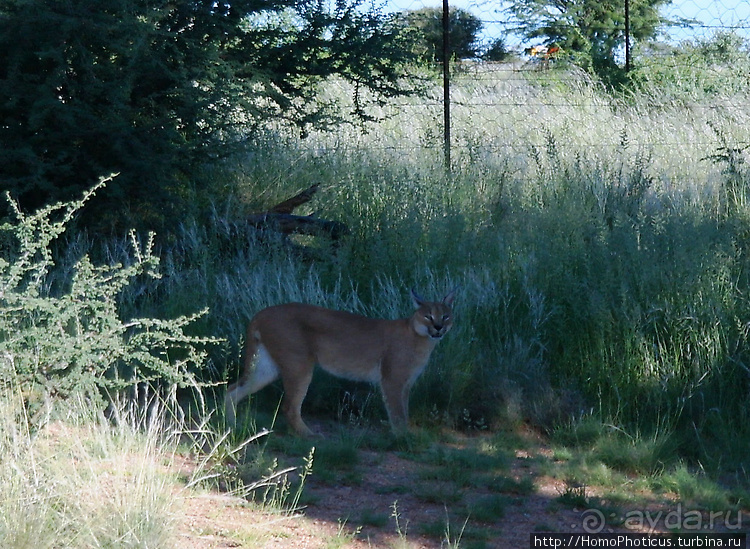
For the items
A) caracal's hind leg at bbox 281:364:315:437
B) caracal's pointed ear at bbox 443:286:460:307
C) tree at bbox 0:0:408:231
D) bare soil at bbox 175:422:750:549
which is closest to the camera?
bare soil at bbox 175:422:750:549

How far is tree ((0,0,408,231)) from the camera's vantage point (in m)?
8.20

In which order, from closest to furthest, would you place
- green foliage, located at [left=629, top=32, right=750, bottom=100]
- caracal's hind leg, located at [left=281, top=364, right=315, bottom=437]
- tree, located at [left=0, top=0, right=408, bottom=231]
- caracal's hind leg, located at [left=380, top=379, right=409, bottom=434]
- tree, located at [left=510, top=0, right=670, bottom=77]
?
1. caracal's hind leg, located at [left=281, top=364, right=315, bottom=437]
2. caracal's hind leg, located at [left=380, top=379, right=409, bottom=434]
3. tree, located at [left=0, top=0, right=408, bottom=231]
4. green foliage, located at [left=629, top=32, right=750, bottom=100]
5. tree, located at [left=510, top=0, right=670, bottom=77]

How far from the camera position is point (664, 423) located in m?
5.91

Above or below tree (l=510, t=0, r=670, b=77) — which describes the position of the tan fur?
below

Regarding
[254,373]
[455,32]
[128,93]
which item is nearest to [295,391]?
[254,373]

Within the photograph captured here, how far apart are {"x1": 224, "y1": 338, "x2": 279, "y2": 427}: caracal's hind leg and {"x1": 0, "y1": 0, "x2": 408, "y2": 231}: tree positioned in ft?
10.2

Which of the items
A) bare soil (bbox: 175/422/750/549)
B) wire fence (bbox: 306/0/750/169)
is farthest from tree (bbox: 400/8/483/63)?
bare soil (bbox: 175/422/750/549)

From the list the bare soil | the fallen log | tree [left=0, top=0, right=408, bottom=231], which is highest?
tree [left=0, top=0, right=408, bottom=231]

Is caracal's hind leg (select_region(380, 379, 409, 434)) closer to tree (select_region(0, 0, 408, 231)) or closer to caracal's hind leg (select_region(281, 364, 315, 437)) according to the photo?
caracal's hind leg (select_region(281, 364, 315, 437))

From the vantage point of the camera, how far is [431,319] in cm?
598

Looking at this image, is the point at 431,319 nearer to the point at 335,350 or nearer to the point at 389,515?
the point at 335,350

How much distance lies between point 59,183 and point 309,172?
2.92 m

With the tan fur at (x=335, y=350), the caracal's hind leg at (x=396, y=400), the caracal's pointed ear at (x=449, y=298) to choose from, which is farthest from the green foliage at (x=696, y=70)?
the caracal's hind leg at (x=396, y=400)

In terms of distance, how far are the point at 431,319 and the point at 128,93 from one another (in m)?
4.29
